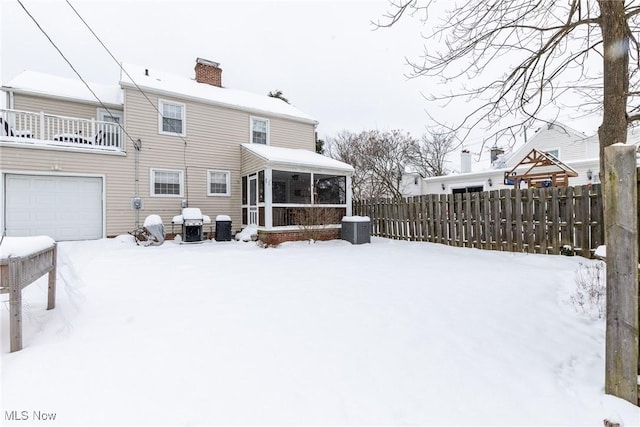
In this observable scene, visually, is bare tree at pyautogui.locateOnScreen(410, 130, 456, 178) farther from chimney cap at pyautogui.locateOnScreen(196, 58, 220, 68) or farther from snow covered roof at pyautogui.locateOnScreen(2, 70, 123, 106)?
snow covered roof at pyautogui.locateOnScreen(2, 70, 123, 106)

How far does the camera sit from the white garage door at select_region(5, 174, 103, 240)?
927 cm

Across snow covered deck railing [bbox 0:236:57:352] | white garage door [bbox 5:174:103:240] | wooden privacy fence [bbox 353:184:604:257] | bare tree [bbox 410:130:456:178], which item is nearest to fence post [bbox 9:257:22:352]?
snow covered deck railing [bbox 0:236:57:352]

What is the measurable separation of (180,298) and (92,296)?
1144 mm

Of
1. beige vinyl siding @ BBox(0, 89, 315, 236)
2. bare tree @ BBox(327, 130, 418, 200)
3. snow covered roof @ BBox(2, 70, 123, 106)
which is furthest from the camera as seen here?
bare tree @ BBox(327, 130, 418, 200)

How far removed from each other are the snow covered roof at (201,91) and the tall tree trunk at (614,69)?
1197cm

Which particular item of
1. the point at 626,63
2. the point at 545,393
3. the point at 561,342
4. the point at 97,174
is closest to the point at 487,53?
the point at 626,63

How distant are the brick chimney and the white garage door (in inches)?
264

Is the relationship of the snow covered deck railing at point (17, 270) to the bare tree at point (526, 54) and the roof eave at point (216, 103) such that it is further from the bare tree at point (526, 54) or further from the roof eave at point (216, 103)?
the roof eave at point (216, 103)

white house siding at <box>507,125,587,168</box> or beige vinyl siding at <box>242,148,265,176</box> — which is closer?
beige vinyl siding at <box>242,148,265,176</box>

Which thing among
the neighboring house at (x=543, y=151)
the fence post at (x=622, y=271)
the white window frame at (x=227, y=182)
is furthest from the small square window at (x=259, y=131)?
the fence post at (x=622, y=271)

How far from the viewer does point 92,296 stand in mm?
3939

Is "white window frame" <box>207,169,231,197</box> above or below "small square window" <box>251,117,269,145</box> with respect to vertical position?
below

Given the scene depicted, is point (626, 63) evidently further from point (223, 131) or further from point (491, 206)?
point (223, 131)

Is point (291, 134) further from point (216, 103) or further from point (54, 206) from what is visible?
point (54, 206)
